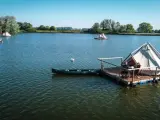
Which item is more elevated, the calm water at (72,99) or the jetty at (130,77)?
the jetty at (130,77)

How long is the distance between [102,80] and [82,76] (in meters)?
4.17

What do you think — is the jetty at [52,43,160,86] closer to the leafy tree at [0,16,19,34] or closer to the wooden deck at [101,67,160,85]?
the wooden deck at [101,67,160,85]

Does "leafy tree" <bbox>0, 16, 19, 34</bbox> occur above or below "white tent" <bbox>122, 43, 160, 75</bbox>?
above

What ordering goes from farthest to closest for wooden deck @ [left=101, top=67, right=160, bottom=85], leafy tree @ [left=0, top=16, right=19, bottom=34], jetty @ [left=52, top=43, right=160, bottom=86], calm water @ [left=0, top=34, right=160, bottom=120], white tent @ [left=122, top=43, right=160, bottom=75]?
leafy tree @ [left=0, top=16, right=19, bottom=34] → white tent @ [left=122, top=43, right=160, bottom=75] → jetty @ [left=52, top=43, right=160, bottom=86] → wooden deck @ [left=101, top=67, right=160, bottom=85] → calm water @ [left=0, top=34, right=160, bottom=120]

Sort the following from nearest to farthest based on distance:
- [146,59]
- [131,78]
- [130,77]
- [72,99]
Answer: [72,99], [131,78], [130,77], [146,59]

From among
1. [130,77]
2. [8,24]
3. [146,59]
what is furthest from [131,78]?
[8,24]

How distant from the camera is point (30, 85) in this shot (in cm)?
3338

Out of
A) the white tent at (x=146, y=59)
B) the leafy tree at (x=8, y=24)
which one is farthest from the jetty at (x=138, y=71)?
the leafy tree at (x=8, y=24)

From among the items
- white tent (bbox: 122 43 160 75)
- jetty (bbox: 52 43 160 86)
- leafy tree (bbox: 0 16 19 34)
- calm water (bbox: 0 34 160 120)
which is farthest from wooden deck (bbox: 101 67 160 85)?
leafy tree (bbox: 0 16 19 34)

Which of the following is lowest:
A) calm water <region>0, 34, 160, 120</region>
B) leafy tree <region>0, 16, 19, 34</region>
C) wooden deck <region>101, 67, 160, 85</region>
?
calm water <region>0, 34, 160, 120</region>

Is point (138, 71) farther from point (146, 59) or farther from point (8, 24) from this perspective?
point (8, 24)

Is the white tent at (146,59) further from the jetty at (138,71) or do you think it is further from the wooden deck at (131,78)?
the wooden deck at (131,78)

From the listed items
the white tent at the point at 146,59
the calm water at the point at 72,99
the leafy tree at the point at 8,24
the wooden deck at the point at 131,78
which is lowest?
the calm water at the point at 72,99

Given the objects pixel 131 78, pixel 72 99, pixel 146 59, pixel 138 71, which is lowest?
pixel 72 99
